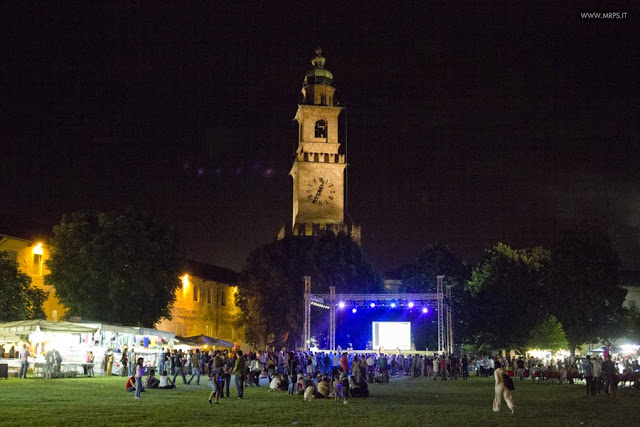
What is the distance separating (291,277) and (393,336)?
40.8 ft

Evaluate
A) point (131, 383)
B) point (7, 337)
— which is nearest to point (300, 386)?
point (131, 383)

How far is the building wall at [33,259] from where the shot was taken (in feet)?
152

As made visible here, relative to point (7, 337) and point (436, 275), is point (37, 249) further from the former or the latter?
point (436, 275)

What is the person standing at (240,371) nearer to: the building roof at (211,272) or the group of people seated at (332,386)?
the group of people seated at (332,386)

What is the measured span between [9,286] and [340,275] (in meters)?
21.5

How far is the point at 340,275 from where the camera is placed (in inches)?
2007

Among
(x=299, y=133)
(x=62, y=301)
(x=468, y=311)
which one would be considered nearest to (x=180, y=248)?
(x=62, y=301)

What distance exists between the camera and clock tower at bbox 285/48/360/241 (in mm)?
62906

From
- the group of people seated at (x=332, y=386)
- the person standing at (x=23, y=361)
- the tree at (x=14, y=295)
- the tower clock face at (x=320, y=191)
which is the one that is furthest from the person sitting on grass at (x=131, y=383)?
the tower clock face at (x=320, y=191)

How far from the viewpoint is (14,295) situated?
3819 centimetres

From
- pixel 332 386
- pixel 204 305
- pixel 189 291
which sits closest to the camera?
pixel 332 386

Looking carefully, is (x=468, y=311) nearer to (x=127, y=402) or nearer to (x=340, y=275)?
(x=340, y=275)

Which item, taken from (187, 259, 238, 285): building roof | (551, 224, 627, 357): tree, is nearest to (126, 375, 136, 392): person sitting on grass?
(551, 224, 627, 357): tree

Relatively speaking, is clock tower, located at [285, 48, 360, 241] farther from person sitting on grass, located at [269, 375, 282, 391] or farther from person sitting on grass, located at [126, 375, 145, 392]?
person sitting on grass, located at [126, 375, 145, 392]
